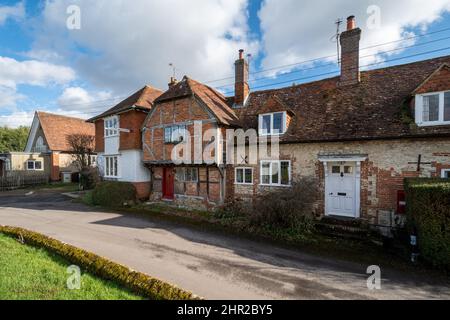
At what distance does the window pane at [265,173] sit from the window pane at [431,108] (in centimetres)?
714

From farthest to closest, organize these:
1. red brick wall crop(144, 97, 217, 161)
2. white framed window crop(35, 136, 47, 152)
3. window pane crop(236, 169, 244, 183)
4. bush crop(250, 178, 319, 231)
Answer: white framed window crop(35, 136, 47, 152) < red brick wall crop(144, 97, 217, 161) < window pane crop(236, 169, 244, 183) < bush crop(250, 178, 319, 231)

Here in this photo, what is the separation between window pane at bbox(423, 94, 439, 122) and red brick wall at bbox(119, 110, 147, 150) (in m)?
16.7

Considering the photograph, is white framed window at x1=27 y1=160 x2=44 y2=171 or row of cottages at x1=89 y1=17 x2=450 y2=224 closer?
row of cottages at x1=89 y1=17 x2=450 y2=224

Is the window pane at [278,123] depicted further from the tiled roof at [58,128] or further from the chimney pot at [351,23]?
the tiled roof at [58,128]

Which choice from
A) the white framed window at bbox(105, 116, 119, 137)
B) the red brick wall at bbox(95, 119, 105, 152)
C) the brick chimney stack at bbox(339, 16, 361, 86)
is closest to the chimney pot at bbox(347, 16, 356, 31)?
the brick chimney stack at bbox(339, 16, 361, 86)

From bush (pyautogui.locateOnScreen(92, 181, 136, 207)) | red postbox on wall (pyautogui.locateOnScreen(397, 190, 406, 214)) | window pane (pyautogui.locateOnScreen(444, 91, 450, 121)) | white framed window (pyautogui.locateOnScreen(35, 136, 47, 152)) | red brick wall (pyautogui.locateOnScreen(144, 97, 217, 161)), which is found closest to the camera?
window pane (pyautogui.locateOnScreen(444, 91, 450, 121))

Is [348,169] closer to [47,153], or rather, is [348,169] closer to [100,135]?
[100,135]


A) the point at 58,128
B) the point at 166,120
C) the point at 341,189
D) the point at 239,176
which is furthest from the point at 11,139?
the point at 341,189

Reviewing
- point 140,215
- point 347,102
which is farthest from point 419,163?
point 140,215

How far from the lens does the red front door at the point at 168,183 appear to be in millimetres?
16578

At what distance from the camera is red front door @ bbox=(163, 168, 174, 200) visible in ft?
54.4

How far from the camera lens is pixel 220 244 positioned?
8.80 m

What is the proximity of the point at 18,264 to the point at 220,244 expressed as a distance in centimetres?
593

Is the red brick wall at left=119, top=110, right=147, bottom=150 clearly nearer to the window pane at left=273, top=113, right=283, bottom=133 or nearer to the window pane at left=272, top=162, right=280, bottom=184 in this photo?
the window pane at left=273, top=113, right=283, bottom=133
